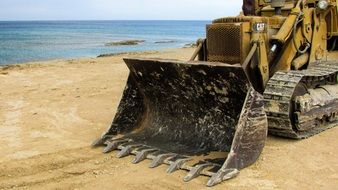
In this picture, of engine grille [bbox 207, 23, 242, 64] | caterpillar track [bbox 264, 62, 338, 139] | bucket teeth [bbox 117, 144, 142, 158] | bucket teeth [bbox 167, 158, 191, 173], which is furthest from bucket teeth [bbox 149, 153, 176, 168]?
engine grille [bbox 207, 23, 242, 64]

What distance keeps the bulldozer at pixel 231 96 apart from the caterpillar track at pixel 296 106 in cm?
1

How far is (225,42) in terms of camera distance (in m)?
6.78

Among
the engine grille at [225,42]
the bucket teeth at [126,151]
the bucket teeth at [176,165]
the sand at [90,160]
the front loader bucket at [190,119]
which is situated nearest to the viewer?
the sand at [90,160]

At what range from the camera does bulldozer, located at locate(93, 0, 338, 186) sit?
5582 millimetres

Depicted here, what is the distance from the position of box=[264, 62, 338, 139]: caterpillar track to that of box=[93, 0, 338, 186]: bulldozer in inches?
0.5

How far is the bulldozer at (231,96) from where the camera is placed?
18.3ft

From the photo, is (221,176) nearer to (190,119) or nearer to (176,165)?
(176,165)

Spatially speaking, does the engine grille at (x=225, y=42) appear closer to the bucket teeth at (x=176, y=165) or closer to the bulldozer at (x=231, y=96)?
the bulldozer at (x=231, y=96)

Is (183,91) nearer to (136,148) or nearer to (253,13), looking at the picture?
(136,148)

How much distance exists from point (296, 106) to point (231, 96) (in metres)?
1.20

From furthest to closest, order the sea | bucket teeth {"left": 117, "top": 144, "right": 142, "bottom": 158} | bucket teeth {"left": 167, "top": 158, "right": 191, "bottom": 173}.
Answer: the sea → bucket teeth {"left": 117, "top": 144, "right": 142, "bottom": 158} → bucket teeth {"left": 167, "top": 158, "right": 191, "bottom": 173}

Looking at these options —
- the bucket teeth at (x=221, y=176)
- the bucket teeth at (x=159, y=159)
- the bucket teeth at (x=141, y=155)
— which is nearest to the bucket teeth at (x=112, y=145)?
the bucket teeth at (x=141, y=155)

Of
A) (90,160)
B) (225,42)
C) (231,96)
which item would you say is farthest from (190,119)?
(90,160)

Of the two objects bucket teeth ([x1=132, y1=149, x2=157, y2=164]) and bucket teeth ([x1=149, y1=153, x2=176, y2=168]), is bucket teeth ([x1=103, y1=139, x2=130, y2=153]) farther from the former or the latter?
bucket teeth ([x1=149, y1=153, x2=176, y2=168])
